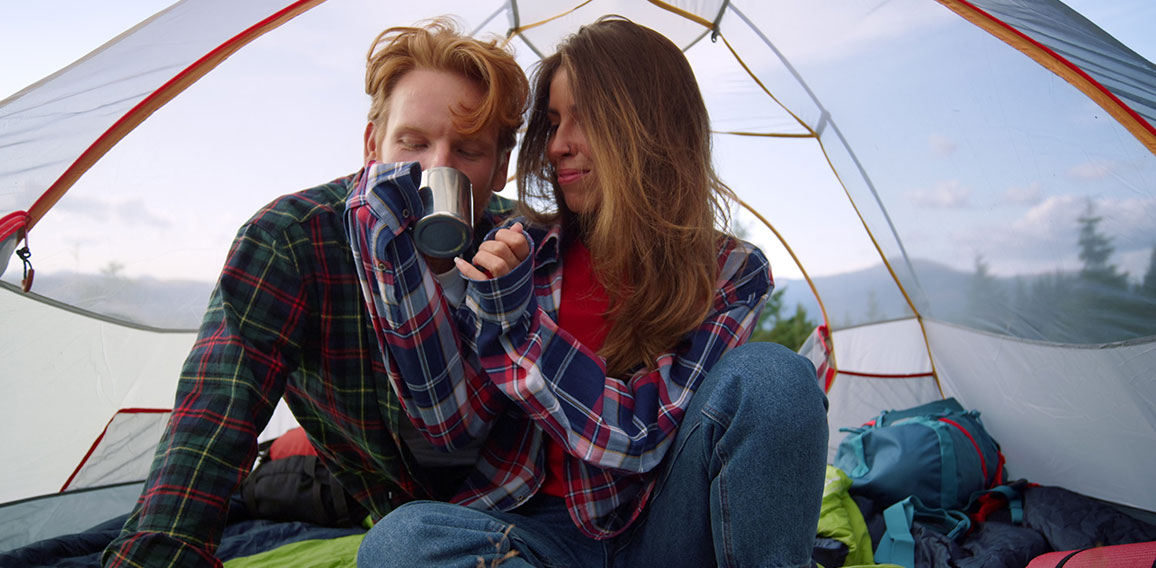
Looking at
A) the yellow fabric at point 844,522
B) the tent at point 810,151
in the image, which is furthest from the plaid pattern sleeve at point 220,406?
the yellow fabric at point 844,522

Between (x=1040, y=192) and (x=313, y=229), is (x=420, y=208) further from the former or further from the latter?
(x=1040, y=192)

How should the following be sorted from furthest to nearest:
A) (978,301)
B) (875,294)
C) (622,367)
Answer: (875,294) → (978,301) → (622,367)

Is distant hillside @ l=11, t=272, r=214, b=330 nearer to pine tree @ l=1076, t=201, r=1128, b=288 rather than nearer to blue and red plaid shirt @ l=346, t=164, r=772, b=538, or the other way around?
blue and red plaid shirt @ l=346, t=164, r=772, b=538

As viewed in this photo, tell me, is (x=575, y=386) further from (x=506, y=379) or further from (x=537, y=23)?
(x=537, y=23)

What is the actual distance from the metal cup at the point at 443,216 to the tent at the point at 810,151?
0.86 meters

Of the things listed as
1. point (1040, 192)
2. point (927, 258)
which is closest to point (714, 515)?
point (1040, 192)

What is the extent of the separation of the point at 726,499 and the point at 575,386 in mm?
242

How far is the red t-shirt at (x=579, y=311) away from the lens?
1.08 meters

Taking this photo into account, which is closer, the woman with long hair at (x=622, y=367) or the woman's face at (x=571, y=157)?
the woman with long hair at (x=622, y=367)


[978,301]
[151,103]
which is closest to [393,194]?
[151,103]

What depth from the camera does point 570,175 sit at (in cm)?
125

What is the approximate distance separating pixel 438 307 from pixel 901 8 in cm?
145

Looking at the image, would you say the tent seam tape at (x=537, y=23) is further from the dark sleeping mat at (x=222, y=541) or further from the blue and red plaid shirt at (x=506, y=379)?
the dark sleeping mat at (x=222, y=541)

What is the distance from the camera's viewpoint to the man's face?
1150 mm
